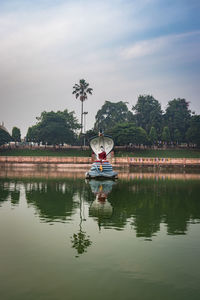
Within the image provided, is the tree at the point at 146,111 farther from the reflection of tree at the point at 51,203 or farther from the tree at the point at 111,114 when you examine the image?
the reflection of tree at the point at 51,203

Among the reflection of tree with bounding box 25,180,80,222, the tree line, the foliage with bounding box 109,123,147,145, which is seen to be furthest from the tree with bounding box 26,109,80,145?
the reflection of tree with bounding box 25,180,80,222

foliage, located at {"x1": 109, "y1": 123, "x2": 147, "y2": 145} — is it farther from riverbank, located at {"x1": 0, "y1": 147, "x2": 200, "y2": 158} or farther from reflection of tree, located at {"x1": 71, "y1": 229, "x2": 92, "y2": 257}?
reflection of tree, located at {"x1": 71, "y1": 229, "x2": 92, "y2": 257}

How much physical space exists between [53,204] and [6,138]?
76795mm

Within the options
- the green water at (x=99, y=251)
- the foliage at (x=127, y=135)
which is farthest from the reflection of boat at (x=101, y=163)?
the foliage at (x=127, y=135)

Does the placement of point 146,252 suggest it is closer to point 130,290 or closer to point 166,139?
point 130,290

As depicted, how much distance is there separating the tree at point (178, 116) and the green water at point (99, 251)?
90747 mm

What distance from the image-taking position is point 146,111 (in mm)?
116562

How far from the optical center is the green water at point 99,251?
8.03 m

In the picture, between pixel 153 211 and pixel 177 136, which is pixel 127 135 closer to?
pixel 177 136

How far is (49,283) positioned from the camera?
8.24 m

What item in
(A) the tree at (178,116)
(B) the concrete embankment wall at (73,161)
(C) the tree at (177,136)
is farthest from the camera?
(A) the tree at (178,116)

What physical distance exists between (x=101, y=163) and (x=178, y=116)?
7815cm

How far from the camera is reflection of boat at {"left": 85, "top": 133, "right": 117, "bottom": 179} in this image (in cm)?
3738

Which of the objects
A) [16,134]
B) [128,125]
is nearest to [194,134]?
[128,125]
